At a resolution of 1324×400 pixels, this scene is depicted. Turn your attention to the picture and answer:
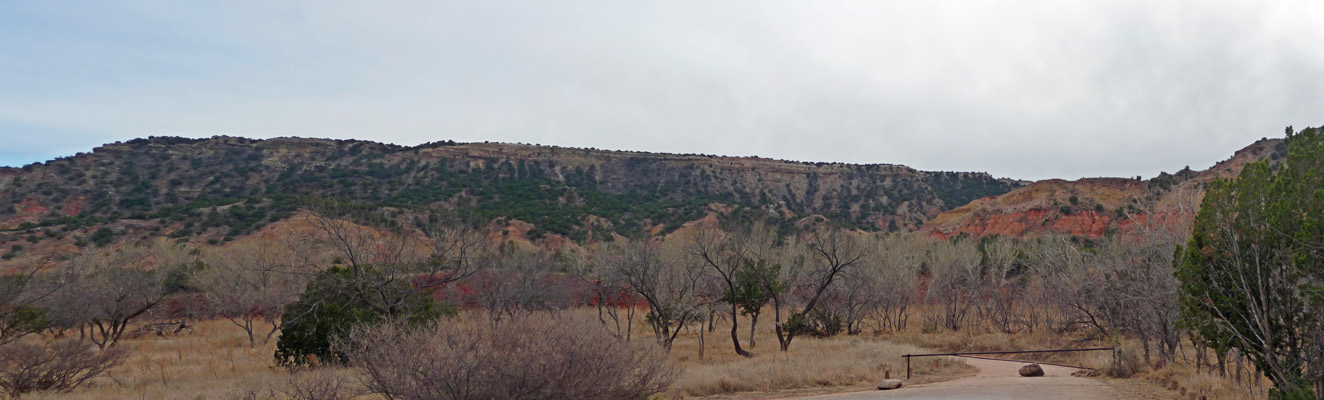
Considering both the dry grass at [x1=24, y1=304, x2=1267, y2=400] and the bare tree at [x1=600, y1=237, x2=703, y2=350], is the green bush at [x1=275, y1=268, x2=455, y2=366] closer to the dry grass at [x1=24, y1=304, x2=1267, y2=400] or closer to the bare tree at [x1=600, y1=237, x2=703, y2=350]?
the dry grass at [x1=24, y1=304, x2=1267, y2=400]

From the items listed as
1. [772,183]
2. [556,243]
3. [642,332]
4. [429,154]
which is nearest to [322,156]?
[429,154]

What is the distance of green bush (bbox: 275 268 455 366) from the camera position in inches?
698

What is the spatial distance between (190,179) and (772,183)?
7357 centimetres

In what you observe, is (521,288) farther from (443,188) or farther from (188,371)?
(443,188)

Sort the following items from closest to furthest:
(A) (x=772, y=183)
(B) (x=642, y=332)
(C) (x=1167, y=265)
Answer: (C) (x=1167, y=265) → (B) (x=642, y=332) → (A) (x=772, y=183)

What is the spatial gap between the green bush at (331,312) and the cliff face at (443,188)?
28.0m

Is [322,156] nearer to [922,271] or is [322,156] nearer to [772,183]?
[772,183]

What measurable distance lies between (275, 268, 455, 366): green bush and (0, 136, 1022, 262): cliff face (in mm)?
27963

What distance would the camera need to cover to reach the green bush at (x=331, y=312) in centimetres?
1773

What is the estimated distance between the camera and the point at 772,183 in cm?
10069

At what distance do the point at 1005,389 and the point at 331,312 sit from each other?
56.9 feet

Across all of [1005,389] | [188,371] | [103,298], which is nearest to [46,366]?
[188,371]

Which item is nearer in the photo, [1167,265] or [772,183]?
[1167,265]

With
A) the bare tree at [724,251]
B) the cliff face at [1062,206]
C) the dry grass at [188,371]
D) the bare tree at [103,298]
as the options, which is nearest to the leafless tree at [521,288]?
the bare tree at [724,251]
